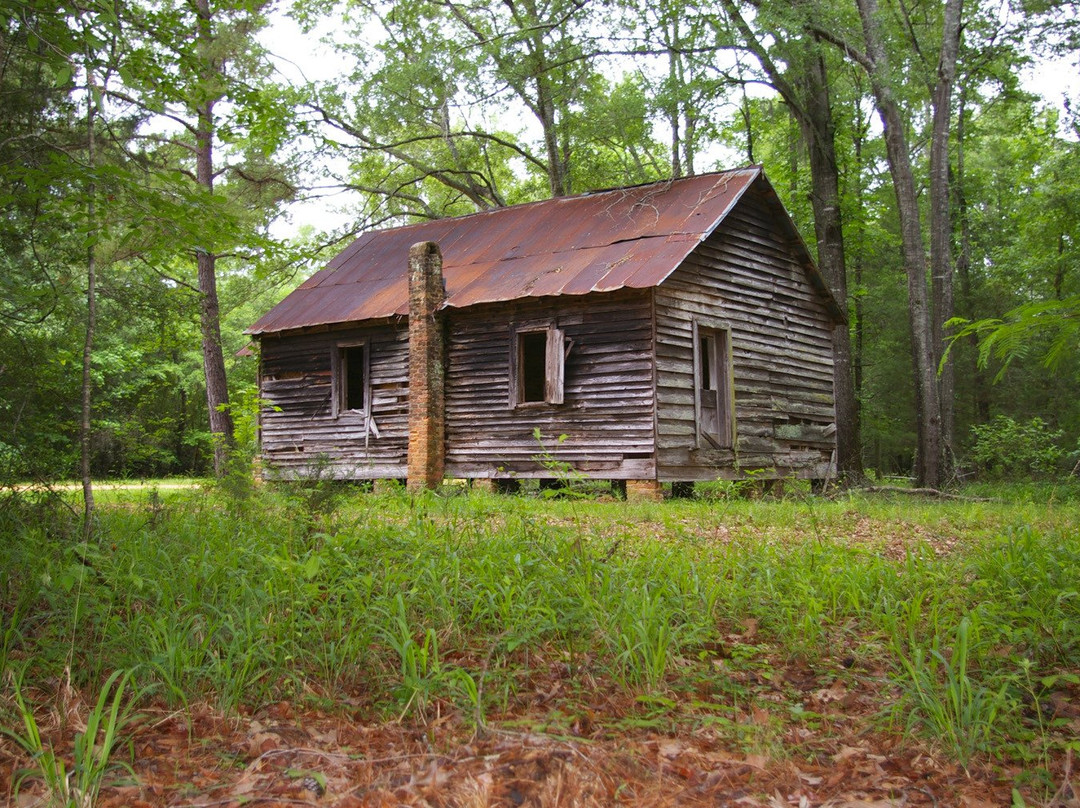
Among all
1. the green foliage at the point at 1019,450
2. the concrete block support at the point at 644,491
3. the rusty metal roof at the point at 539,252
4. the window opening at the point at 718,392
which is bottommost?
the concrete block support at the point at 644,491

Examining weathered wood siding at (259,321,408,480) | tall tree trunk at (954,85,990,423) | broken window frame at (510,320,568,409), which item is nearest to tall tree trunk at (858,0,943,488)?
broken window frame at (510,320,568,409)

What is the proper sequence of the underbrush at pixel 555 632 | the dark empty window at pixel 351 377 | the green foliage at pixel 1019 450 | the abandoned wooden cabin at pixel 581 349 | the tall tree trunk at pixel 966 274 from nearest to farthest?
1. the underbrush at pixel 555 632
2. the abandoned wooden cabin at pixel 581 349
3. the dark empty window at pixel 351 377
4. the green foliage at pixel 1019 450
5. the tall tree trunk at pixel 966 274

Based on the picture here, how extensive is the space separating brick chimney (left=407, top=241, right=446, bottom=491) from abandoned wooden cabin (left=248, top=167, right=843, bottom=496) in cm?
3

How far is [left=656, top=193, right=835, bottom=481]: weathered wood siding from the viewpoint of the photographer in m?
14.5

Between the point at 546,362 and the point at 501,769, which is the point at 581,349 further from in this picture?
the point at 501,769

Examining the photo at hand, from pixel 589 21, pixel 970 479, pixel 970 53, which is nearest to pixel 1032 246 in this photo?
pixel 970 53

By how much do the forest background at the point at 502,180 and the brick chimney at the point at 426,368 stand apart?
9.13 ft

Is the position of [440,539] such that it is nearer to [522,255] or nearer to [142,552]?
[142,552]

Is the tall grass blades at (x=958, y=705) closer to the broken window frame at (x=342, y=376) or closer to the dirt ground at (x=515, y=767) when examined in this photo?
the dirt ground at (x=515, y=767)

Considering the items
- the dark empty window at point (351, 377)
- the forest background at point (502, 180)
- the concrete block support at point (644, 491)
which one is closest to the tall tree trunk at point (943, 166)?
the forest background at point (502, 180)

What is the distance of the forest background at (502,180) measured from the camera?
6.84m

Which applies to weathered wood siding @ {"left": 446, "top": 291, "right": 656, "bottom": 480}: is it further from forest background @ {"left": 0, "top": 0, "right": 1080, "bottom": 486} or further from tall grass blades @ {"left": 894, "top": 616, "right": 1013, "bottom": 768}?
tall grass blades @ {"left": 894, "top": 616, "right": 1013, "bottom": 768}

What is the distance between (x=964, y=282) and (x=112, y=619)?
27.4m

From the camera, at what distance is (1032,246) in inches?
1003
